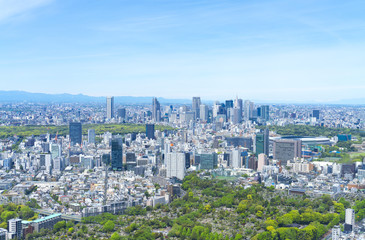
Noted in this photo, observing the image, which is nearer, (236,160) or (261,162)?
(261,162)

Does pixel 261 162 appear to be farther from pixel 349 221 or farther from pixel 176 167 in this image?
pixel 349 221

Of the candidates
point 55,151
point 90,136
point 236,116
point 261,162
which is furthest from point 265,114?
point 55,151

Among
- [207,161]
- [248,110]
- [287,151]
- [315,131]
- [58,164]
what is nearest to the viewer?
[58,164]

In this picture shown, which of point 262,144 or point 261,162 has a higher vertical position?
point 262,144

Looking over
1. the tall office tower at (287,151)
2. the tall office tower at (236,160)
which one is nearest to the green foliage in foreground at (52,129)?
the tall office tower at (236,160)

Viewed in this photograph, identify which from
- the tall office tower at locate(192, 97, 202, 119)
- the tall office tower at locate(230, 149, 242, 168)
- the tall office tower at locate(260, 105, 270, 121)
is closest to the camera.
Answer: the tall office tower at locate(230, 149, 242, 168)

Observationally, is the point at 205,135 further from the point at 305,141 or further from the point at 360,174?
the point at 360,174

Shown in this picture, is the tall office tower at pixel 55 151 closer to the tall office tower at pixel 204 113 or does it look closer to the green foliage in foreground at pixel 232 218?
the green foliage in foreground at pixel 232 218

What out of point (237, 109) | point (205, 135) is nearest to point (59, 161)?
point (205, 135)

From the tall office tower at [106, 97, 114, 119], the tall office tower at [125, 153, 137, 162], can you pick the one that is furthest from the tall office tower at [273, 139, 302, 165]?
the tall office tower at [106, 97, 114, 119]

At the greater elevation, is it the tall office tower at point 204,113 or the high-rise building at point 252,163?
the tall office tower at point 204,113

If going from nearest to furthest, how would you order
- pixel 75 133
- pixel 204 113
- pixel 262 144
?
1. pixel 262 144
2. pixel 75 133
3. pixel 204 113

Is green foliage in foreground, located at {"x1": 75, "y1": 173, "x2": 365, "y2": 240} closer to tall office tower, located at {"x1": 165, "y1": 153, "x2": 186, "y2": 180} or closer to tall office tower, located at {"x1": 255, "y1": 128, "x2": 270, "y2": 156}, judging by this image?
tall office tower, located at {"x1": 165, "y1": 153, "x2": 186, "y2": 180}
